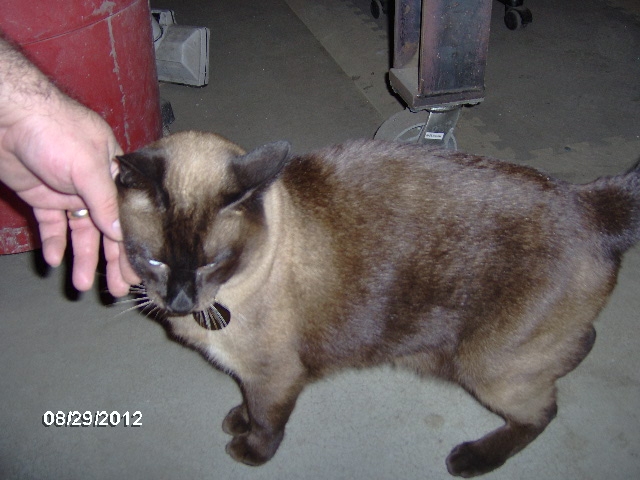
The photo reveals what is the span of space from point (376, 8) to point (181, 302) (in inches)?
130

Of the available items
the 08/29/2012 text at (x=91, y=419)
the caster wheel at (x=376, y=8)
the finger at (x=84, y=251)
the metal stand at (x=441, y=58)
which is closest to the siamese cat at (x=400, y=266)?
the finger at (x=84, y=251)

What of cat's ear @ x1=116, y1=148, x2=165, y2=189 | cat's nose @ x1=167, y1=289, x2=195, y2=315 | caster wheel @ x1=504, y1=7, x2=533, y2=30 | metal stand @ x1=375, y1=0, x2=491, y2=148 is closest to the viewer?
cat's ear @ x1=116, y1=148, x2=165, y2=189

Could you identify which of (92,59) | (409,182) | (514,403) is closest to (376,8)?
(92,59)

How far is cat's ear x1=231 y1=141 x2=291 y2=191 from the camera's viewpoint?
3.49 ft

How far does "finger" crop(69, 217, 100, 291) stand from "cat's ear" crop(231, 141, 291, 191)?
56 centimetres

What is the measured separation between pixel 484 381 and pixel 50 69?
1600 millimetres

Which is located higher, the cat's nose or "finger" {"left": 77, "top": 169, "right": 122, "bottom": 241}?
"finger" {"left": 77, "top": 169, "right": 122, "bottom": 241}

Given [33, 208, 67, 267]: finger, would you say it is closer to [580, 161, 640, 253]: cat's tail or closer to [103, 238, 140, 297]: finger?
[103, 238, 140, 297]: finger

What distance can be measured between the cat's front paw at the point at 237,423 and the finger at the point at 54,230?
0.68m

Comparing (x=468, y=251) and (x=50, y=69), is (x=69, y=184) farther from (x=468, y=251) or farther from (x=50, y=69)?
(x=468, y=251)

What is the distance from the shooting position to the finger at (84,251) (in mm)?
1405

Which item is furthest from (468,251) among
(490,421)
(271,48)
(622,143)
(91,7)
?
(271,48)

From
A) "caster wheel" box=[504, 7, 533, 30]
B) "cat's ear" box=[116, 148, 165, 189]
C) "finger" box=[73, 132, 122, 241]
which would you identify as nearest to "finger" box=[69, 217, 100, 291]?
"finger" box=[73, 132, 122, 241]

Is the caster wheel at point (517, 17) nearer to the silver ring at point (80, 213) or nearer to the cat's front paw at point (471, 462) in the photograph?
the cat's front paw at point (471, 462)
